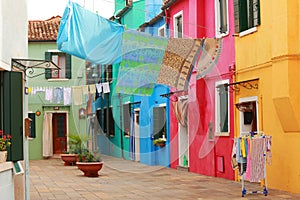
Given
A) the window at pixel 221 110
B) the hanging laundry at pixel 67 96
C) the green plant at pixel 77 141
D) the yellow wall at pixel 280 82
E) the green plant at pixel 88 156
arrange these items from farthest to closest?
the hanging laundry at pixel 67 96, the green plant at pixel 77 141, the green plant at pixel 88 156, the window at pixel 221 110, the yellow wall at pixel 280 82

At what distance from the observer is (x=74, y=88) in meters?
25.0

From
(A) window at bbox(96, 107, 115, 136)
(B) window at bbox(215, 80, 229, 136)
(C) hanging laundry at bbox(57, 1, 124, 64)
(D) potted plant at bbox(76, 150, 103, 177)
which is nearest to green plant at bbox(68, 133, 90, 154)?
(D) potted plant at bbox(76, 150, 103, 177)

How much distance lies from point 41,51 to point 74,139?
7417 millimetres

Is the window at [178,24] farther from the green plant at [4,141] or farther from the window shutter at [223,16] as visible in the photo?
the green plant at [4,141]

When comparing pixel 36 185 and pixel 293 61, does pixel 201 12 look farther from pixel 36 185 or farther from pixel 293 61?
pixel 36 185

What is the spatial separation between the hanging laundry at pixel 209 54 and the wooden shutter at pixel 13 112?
18.1ft

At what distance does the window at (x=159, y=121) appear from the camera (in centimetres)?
2077

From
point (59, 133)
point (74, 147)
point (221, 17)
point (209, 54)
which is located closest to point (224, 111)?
point (209, 54)

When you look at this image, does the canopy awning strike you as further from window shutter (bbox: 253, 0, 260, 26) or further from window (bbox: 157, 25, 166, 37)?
window (bbox: 157, 25, 166, 37)

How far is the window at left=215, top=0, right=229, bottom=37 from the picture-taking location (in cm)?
1548

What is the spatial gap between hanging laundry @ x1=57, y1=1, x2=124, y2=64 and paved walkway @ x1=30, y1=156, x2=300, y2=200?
10.2 ft

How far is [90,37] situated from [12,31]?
2.46 m

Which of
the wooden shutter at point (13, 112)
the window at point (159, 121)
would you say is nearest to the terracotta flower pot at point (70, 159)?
the window at point (159, 121)

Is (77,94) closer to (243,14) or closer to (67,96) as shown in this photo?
(67,96)
